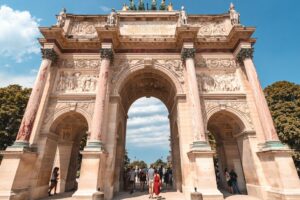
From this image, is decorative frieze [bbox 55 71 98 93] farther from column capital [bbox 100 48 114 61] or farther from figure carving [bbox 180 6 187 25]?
figure carving [bbox 180 6 187 25]

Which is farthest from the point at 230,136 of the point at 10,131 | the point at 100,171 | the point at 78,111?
the point at 10,131

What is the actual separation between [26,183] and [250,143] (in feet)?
47.5

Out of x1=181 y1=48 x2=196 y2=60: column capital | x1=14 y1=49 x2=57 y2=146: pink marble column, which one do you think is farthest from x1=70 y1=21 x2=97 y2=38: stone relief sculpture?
x1=181 y1=48 x2=196 y2=60: column capital

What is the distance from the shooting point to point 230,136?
16.4 meters

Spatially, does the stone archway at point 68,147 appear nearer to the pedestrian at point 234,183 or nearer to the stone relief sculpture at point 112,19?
the stone relief sculpture at point 112,19

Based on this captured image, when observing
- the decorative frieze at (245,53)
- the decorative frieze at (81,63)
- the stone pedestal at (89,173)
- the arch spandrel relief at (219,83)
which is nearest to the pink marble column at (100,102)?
the stone pedestal at (89,173)

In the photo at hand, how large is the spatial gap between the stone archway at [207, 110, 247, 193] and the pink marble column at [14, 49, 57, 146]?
12439mm

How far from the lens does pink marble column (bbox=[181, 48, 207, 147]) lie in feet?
38.7

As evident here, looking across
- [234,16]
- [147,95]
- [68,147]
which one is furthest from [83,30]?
[234,16]

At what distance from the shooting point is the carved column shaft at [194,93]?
1187cm

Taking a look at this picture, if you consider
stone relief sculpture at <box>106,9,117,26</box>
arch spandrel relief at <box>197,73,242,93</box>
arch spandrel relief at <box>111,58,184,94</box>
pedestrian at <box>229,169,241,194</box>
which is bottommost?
pedestrian at <box>229,169,241,194</box>

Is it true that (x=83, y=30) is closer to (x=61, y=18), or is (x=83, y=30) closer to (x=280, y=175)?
(x=61, y=18)

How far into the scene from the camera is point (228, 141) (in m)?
16.3

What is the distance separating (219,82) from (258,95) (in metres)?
2.93
